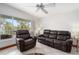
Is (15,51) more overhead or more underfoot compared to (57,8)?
more underfoot

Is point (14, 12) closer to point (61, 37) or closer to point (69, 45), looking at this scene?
point (61, 37)

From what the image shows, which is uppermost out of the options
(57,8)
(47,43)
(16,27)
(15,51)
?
(57,8)

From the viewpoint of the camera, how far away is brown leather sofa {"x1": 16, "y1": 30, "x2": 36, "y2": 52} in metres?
1.71

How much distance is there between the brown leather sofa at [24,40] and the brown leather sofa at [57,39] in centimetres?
20

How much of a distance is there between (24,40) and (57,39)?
750 mm

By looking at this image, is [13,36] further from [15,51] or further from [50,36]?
[50,36]

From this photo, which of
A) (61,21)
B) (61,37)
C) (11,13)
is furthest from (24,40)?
(61,21)

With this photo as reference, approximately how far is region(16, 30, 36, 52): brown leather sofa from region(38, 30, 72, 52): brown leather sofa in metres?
0.20

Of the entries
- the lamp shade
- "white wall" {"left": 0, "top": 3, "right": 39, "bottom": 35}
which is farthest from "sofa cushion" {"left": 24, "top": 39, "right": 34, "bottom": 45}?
the lamp shade

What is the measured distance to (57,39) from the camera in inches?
68.6

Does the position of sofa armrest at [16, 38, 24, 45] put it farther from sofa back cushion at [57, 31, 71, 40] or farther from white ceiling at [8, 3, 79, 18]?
sofa back cushion at [57, 31, 71, 40]
